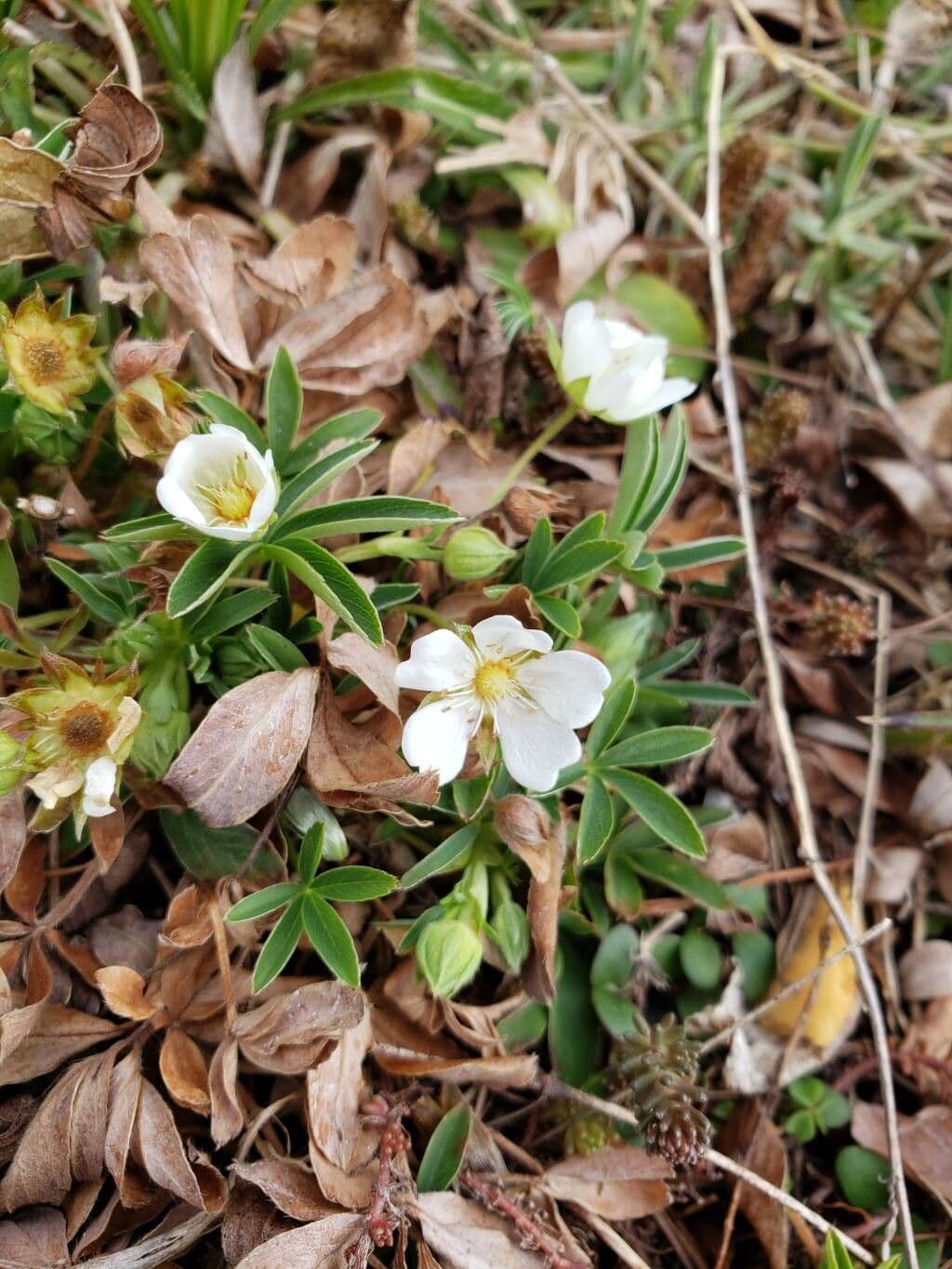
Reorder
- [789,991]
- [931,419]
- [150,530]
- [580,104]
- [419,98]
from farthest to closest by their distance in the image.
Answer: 1. [931,419]
2. [580,104]
3. [419,98]
4. [789,991]
5. [150,530]

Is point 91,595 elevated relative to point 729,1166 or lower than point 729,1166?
elevated

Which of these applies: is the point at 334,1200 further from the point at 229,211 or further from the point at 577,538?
the point at 229,211

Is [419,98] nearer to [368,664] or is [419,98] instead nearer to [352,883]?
[368,664]

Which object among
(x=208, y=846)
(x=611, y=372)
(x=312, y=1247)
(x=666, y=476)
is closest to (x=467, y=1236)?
(x=312, y=1247)

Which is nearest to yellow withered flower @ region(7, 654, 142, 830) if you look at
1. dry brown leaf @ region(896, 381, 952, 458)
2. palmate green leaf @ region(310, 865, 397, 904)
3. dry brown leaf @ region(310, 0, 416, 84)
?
palmate green leaf @ region(310, 865, 397, 904)

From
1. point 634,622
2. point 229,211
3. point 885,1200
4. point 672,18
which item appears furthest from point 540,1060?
point 672,18

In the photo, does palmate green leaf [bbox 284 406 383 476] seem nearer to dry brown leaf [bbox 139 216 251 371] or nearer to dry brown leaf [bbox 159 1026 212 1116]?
dry brown leaf [bbox 139 216 251 371]

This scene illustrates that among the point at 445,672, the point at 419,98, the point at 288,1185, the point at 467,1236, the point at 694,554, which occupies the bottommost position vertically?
the point at 467,1236
